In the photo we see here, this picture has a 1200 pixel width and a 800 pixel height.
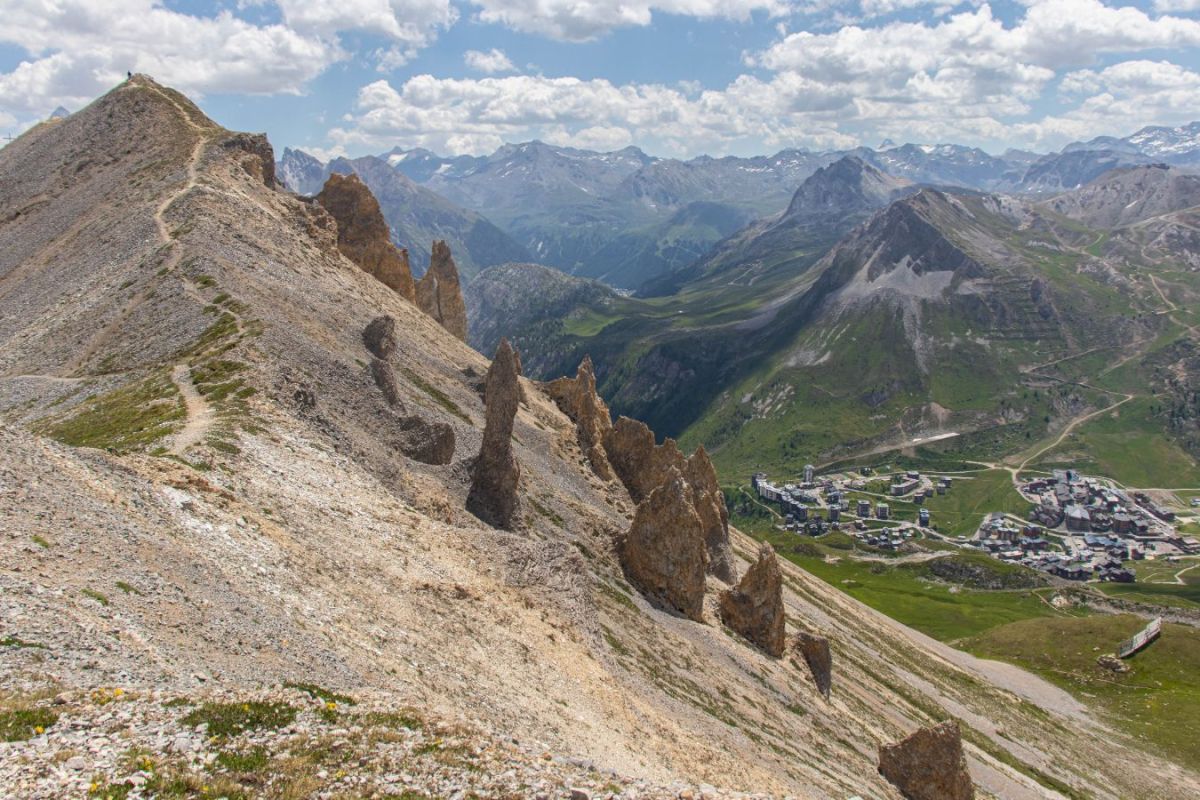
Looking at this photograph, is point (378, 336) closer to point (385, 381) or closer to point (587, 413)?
point (385, 381)

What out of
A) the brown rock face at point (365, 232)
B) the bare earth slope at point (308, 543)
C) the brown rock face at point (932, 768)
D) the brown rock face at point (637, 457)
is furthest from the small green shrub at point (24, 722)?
the brown rock face at point (365, 232)

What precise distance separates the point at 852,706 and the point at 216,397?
77578mm

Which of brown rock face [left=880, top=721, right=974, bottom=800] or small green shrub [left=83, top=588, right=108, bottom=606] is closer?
small green shrub [left=83, top=588, right=108, bottom=606]

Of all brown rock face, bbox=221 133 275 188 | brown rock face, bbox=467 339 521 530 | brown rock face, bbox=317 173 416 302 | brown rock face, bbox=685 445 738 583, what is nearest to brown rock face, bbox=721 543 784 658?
brown rock face, bbox=685 445 738 583

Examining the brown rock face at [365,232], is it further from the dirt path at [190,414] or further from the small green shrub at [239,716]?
the small green shrub at [239,716]

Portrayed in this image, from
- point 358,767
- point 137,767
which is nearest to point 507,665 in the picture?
point 358,767

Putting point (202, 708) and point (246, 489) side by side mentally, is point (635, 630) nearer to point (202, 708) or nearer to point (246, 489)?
point (246, 489)

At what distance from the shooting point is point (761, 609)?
88438 mm

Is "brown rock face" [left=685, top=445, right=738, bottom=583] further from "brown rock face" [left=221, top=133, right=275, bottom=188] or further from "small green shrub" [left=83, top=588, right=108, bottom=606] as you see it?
"brown rock face" [left=221, top=133, right=275, bottom=188]

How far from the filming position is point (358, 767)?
23484mm

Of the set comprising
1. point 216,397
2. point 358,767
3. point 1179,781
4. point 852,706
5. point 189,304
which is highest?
point 189,304

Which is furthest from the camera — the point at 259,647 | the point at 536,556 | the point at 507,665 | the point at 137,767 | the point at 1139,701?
the point at 1139,701

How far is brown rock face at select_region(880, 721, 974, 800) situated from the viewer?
72.8 meters

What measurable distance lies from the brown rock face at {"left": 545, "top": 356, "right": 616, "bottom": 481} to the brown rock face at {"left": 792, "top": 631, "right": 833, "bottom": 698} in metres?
34.5
